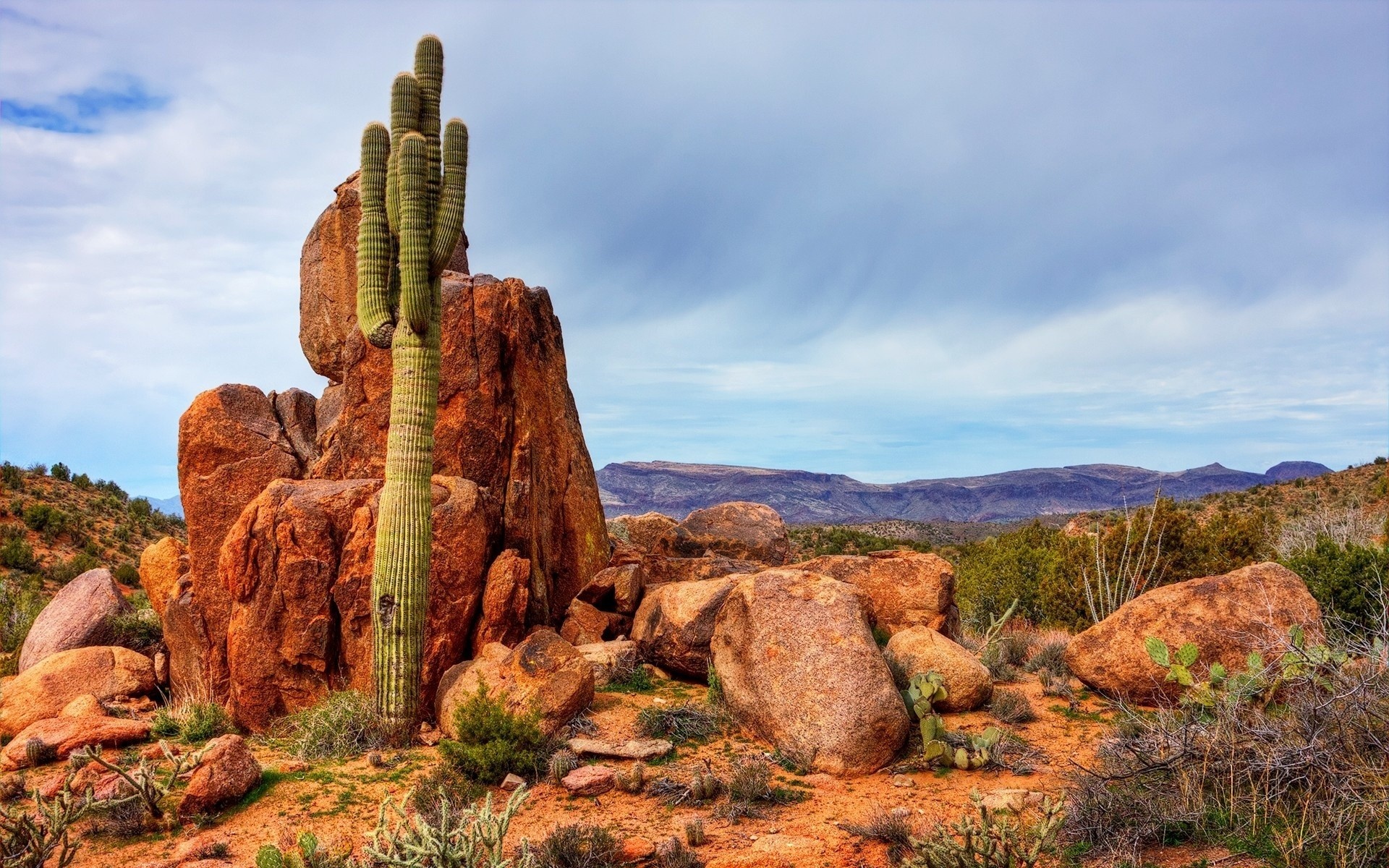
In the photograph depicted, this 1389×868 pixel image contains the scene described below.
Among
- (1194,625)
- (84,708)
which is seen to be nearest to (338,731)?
(84,708)

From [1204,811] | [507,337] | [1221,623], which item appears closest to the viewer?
[1204,811]

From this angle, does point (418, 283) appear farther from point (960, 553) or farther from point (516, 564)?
point (960, 553)

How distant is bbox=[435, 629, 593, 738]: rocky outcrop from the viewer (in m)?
9.65

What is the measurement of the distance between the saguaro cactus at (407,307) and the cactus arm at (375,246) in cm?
1

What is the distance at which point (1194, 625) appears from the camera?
10469 millimetres

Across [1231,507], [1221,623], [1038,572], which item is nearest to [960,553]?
[1038,572]

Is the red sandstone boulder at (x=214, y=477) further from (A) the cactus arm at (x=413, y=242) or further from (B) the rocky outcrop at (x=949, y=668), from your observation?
(B) the rocky outcrop at (x=949, y=668)

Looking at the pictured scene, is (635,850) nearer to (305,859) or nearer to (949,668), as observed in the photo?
(305,859)

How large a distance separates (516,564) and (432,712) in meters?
2.23

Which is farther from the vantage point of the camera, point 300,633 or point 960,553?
point 960,553

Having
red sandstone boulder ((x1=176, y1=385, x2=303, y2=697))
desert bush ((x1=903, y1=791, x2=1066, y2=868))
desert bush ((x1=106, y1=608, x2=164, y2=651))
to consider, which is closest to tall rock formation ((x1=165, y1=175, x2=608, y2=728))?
red sandstone boulder ((x1=176, y1=385, x2=303, y2=697))

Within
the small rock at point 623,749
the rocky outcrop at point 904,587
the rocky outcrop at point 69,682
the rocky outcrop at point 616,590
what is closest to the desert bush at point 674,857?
the small rock at point 623,749

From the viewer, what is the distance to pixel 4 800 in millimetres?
8250

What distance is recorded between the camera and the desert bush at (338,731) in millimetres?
9461
